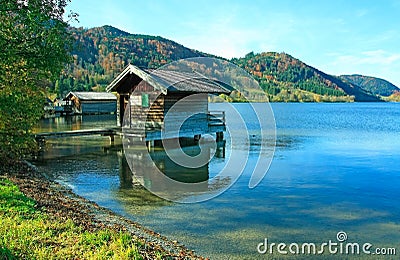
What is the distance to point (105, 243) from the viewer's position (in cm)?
640

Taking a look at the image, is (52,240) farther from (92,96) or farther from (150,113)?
(92,96)

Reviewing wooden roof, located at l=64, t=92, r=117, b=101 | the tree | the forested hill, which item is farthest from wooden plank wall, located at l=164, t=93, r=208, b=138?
the forested hill

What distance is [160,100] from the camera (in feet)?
72.5

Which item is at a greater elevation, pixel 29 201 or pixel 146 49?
pixel 146 49

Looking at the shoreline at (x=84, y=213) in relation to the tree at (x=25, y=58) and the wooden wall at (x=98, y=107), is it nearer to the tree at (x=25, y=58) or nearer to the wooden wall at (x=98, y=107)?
the tree at (x=25, y=58)

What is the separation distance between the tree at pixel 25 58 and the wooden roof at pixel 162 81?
6.95 meters

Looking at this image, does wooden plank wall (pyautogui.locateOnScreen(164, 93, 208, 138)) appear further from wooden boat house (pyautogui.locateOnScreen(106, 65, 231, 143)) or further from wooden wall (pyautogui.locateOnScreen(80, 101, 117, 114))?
wooden wall (pyautogui.locateOnScreen(80, 101, 117, 114))

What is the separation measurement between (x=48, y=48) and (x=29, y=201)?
6.86 meters

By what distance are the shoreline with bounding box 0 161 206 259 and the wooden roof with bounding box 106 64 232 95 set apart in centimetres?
999

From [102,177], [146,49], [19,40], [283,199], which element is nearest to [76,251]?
[283,199]

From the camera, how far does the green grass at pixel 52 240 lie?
226 inches

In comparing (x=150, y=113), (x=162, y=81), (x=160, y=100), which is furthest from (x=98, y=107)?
(x=162, y=81)

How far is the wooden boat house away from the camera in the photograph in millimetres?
21625

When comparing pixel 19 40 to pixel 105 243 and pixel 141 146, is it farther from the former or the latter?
pixel 141 146
